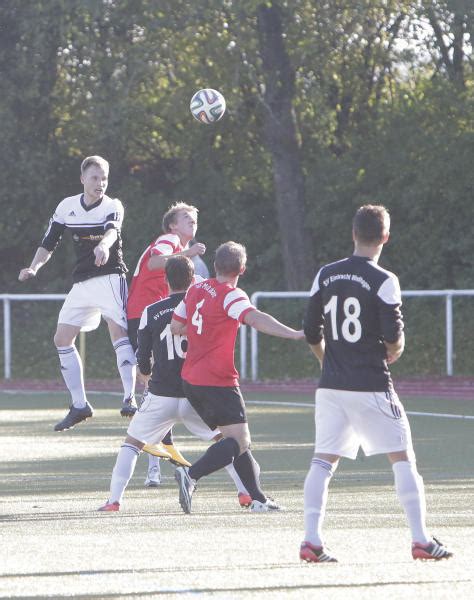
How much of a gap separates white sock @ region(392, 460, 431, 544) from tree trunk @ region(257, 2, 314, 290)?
21581mm

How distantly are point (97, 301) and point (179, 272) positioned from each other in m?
2.66

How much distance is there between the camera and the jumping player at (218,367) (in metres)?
8.96

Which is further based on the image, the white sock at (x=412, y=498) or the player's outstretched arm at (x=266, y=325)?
the player's outstretched arm at (x=266, y=325)

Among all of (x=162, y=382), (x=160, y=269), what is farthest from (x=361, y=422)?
(x=160, y=269)

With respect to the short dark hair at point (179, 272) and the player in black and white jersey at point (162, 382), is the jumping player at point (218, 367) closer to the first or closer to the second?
the player in black and white jersey at point (162, 382)

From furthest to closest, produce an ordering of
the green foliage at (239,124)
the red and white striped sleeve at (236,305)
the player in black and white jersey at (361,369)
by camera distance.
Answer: the green foliage at (239,124), the red and white striped sleeve at (236,305), the player in black and white jersey at (361,369)

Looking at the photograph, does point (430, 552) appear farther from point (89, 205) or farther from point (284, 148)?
point (284, 148)

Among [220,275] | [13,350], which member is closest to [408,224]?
[13,350]

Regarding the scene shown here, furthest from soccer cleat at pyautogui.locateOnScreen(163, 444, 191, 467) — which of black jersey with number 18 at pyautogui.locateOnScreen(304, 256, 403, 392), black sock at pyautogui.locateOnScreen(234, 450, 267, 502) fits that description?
black jersey with number 18 at pyautogui.locateOnScreen(304, 256, 403, 392)

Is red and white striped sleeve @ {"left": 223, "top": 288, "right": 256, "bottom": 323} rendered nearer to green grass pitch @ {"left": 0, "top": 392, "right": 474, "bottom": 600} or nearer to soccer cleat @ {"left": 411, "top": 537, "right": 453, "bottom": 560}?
green grass pitch @ {"left": 0, "top": 392, "right": 474, "bottom": 600}

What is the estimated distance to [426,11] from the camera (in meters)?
27.2

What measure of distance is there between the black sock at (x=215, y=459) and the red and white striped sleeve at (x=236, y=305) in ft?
2.46

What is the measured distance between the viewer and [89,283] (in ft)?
40.5

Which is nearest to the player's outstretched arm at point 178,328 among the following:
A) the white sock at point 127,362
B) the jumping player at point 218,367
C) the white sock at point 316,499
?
the jumping player at point 218,367
